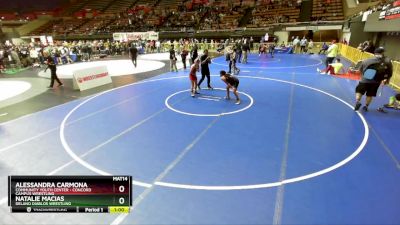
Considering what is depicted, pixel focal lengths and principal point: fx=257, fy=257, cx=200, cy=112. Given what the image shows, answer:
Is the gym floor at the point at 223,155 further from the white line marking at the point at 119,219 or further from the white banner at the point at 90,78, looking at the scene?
the white banner at the point at 90,78

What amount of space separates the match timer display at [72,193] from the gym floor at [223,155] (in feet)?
3.06

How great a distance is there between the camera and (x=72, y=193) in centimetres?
325

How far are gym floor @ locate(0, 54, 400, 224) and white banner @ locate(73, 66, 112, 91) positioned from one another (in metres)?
2.46

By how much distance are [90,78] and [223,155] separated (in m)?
10.0

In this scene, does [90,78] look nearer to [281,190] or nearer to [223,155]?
[223,155]

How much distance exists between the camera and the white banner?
41.9ft

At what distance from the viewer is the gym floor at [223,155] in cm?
426

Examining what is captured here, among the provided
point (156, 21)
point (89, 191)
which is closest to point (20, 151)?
point (89, 191)

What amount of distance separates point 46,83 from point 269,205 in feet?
48.4

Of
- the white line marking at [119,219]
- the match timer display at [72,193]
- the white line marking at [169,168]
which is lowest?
the white line marking at [119,219]

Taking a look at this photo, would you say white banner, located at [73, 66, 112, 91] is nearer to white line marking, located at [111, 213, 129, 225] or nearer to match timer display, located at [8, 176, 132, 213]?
white line marking, located at [111, 213, 129, 225]

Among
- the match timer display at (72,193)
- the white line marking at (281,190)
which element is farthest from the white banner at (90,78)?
the match timer display at (72,193)

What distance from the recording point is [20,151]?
21.2ft

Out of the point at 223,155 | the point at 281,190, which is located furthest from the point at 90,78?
the point at 281,190
